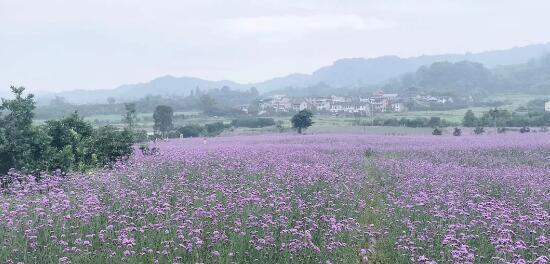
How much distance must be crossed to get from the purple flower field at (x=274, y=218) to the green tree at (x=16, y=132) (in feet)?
9.25

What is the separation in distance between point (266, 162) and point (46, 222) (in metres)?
8.09

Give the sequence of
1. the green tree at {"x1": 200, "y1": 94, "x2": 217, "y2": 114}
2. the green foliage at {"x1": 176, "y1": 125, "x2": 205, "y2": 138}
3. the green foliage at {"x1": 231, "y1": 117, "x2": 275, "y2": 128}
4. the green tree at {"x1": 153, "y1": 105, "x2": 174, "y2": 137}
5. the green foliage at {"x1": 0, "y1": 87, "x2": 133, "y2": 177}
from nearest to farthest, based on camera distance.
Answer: the green foliage at {"x1": 0, "y1": 87, "x2": 133, "y2": 177}
the green foliage at {"x1": 176, "y1": 125, "x2": 205, "y2": 138}
the green tree at {"x1": 153, "y1": 105, "x2": 174, "y2": 137}
the green foliage at {"x1": 231, "y1": 117, "x2": 275, "y2": 128}
the green tree at {"x1": 200, "y1": 94, "x2": 217, "y2": 114}

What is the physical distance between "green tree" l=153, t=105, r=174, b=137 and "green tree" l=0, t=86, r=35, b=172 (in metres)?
36.7

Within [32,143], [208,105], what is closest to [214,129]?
[32,143]

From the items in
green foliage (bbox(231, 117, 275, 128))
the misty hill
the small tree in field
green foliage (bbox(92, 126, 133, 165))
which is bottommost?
green foliage (bbox(231, 117, 275, 128))

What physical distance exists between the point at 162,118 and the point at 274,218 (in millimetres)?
44838

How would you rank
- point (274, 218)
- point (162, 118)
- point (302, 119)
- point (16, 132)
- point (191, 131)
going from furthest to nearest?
point (162, 118)
point (191, 131)
point (302, 119)
point (16, 132)
point (274, 218)

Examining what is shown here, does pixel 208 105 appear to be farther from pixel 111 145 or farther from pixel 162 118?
pixel 111 145

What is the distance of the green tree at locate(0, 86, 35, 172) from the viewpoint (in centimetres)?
1409

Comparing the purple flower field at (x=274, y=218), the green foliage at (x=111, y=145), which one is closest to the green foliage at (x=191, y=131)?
the green foliage at (x=111, y=145)

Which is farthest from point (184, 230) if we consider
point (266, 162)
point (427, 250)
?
point (266, 162)

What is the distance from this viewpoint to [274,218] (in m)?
8.66

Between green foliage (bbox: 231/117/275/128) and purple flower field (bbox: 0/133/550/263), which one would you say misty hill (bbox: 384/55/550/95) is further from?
purple flower field (bbox: 0/133/550/263)

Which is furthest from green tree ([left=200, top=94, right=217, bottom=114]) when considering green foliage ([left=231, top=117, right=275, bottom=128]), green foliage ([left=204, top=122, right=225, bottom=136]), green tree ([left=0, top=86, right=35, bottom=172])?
green tree ([left=0, top=86, right=35, bottom=172])
